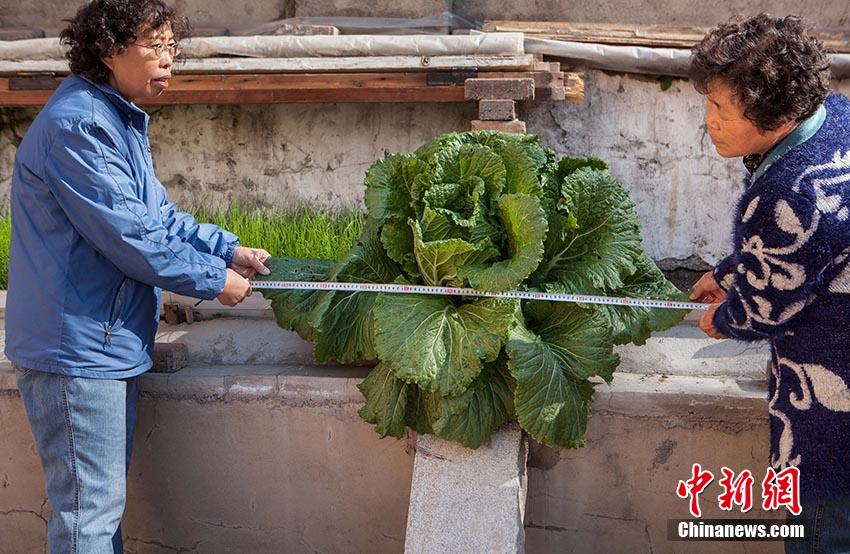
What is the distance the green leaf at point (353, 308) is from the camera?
3219 mm

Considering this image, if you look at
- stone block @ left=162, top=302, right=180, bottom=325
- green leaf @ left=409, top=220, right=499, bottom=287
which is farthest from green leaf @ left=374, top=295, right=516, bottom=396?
stone block @ left=162, top=302, right=180, bottom=325

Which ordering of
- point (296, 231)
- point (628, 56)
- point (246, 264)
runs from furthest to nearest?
point (628, 56) < point (296, 231) < point (246, 264)

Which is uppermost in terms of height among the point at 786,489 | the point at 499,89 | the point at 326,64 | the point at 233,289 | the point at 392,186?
the point at 326,64

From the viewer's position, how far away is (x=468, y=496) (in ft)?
9.46

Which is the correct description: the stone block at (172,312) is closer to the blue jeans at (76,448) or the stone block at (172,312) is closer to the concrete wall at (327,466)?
the concrete wall at (327,466)

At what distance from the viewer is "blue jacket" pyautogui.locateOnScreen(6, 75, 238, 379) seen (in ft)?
8.45

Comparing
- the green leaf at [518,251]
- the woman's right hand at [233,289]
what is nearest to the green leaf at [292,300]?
the woman's right hand at [233,289]

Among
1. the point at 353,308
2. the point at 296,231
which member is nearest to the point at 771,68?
the point at 353,308

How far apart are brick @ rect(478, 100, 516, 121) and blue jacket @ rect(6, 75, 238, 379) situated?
207 centimetres

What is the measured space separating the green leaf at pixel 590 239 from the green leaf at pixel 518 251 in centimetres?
27

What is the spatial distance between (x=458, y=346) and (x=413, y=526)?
63cm

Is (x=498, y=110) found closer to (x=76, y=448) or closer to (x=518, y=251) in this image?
(x=518, y=251)

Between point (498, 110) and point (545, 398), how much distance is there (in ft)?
6.51

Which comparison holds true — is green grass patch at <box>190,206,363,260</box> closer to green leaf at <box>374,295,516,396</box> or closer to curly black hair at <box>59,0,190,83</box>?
green leaf at <box>374,295,516,396</box>
